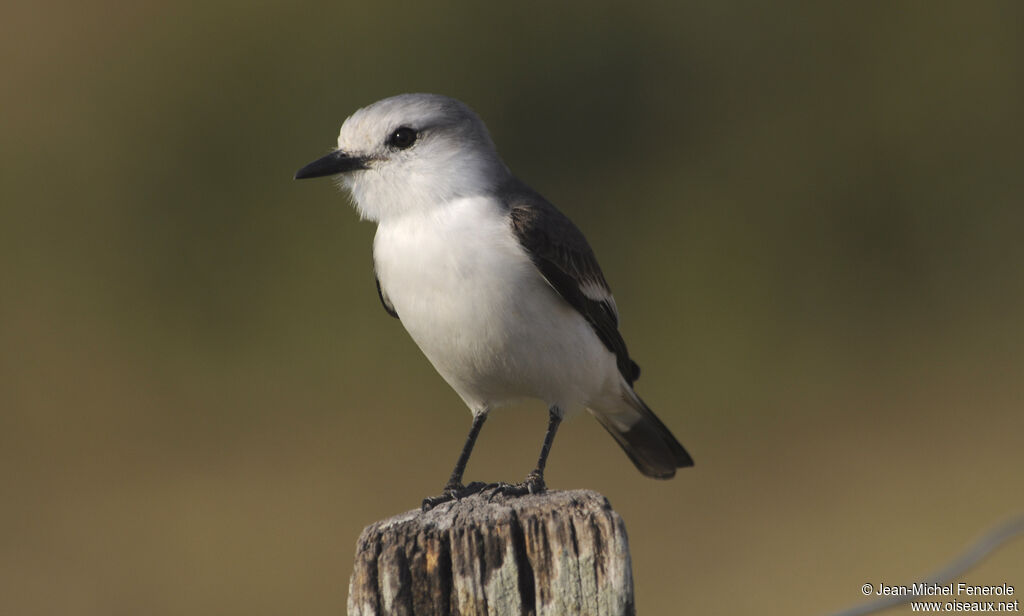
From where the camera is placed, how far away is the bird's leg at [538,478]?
12.0ft

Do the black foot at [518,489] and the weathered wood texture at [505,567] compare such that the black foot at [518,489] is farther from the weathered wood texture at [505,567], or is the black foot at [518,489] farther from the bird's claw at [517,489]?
the weathered wood texture at [505,567]

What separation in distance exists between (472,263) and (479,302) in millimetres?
146

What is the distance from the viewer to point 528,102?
10.2 meters

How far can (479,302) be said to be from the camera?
4082mm

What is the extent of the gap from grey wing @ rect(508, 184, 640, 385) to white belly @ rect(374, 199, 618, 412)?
1.7 inches

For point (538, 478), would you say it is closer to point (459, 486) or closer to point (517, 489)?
point (459, 486)

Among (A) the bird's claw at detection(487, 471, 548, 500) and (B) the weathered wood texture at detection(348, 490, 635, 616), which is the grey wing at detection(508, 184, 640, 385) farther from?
(B) the weathered wood texture at detection(348, 490, 635, 616)

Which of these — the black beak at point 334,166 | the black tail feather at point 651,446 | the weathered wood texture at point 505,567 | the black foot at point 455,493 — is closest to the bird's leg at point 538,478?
the black foot at point 455,493

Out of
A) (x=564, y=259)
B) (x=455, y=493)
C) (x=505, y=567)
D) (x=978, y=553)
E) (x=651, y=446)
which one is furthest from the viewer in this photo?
(x=651, y=446)

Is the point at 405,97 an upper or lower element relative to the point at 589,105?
lower

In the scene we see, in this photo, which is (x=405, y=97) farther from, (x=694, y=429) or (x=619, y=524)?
(x=694, y=429)

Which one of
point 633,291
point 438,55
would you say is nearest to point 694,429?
point 633,291

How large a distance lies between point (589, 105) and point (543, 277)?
6.36m

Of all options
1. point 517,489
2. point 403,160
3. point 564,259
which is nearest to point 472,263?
point 564,259
